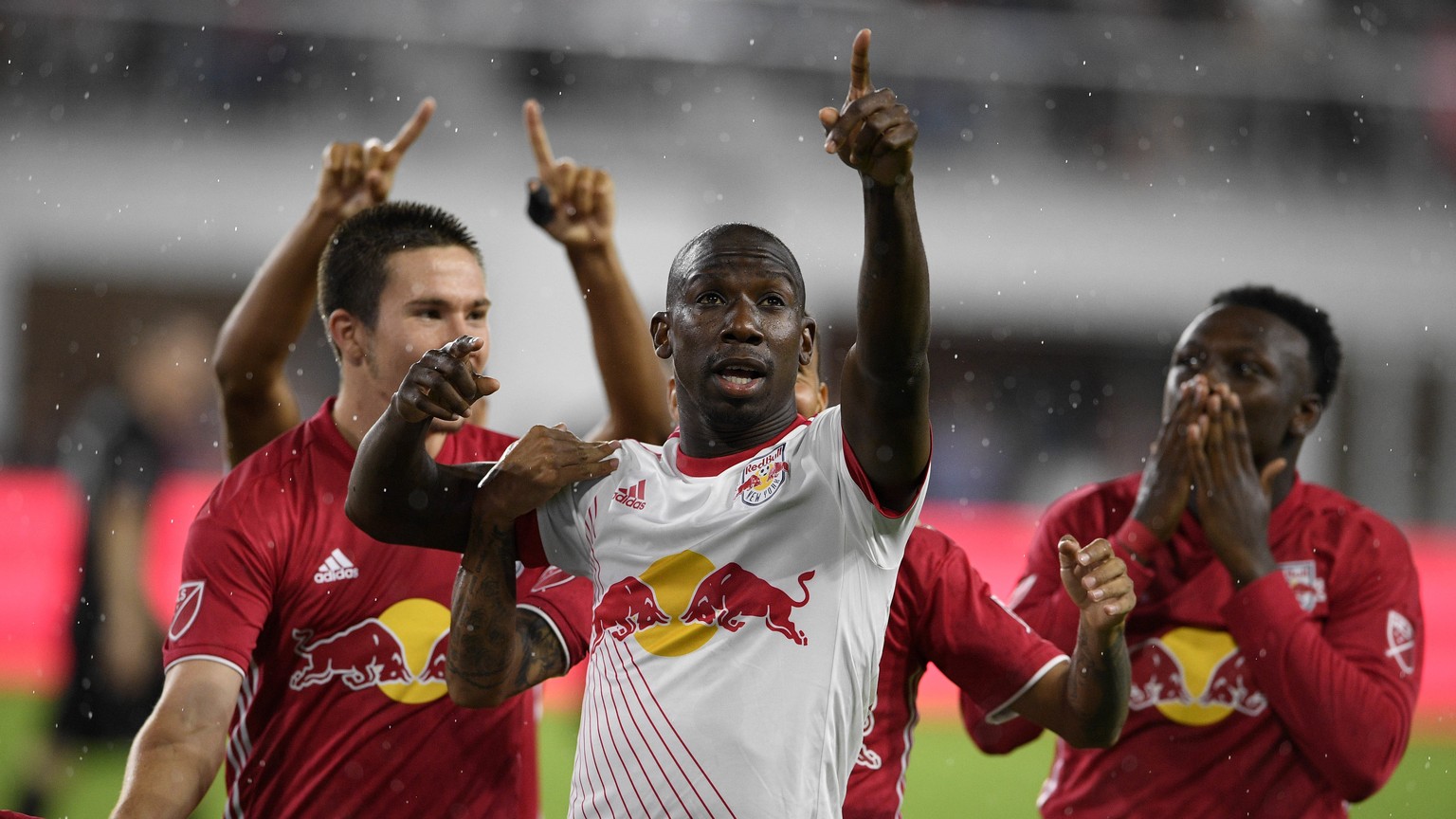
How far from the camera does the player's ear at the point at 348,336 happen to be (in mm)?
3959

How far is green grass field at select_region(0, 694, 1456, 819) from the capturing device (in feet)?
24.3

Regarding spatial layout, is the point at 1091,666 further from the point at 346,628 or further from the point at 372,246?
the point at 372,246

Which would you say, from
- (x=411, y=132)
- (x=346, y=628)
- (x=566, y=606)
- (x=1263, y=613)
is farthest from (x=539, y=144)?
(x=1263, y=613)

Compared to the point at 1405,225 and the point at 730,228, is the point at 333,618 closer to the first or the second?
the point at 730,228

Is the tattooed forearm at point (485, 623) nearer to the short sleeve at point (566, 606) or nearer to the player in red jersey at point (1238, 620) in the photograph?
the short sleeve at point (566, 606)

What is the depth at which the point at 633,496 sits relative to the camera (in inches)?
109

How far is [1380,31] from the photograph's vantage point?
19.5 m

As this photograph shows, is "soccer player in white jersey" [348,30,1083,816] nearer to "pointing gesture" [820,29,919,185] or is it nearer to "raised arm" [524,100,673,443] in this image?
"pointing gesture" [820,29,919,185]

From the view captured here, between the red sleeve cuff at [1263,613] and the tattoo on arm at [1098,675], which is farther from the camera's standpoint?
the red sleeve cuff at [1263,613]

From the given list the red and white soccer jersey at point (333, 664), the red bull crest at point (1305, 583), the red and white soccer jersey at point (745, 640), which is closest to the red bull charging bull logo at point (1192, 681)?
the red bull crest at point (1305, 583)

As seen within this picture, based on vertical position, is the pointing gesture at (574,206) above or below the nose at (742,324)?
above

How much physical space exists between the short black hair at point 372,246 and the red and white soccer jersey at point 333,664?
0.58 metres

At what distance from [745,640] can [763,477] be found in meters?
0.30

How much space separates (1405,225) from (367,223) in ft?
60.6
